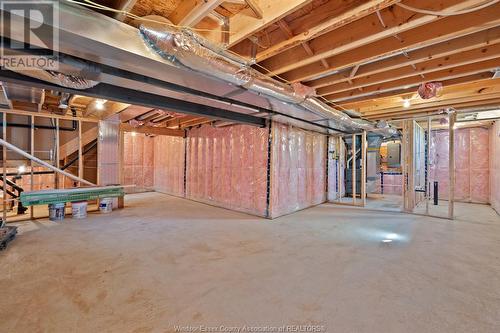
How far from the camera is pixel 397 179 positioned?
7.63 metres

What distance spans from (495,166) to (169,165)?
859cm

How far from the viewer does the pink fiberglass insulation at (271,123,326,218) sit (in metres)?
4.45

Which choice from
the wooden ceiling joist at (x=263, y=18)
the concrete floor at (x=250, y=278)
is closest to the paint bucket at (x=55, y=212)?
the concrete floor at (x=250, y=278)

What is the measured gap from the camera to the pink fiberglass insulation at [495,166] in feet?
16.1

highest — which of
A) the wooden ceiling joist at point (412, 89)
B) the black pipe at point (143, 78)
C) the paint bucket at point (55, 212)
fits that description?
the wooden ceiling joist at point (412, 89)

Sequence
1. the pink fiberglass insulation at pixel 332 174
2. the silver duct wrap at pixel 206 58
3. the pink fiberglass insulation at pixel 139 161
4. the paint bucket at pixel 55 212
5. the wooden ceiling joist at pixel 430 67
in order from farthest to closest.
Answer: the pink fiberglass insulation at pixel 139 161 → the pink fiberglass insulation at pixel 332 174 → the paint bucket at pixel 55 212 → the wooden ceiling joist at pixel 430 67 → the silver duct wrap at pixel 206 58

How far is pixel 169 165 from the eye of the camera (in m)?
7.24

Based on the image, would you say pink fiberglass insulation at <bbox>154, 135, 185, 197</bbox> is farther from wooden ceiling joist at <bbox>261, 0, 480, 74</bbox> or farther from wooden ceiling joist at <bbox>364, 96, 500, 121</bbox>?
wooden ceiling joist at <bbox>364, 96, 500, 121</bbox>

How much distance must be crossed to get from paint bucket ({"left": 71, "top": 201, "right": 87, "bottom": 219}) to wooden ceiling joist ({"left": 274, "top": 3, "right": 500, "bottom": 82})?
4.20 m

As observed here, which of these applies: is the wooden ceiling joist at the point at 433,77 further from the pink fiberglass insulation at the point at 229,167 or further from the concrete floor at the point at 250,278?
the concrete floor at the point at 250,278

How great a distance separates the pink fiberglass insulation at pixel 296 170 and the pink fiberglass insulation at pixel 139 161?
5469 millimetres

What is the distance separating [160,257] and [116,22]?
2223 millimetres

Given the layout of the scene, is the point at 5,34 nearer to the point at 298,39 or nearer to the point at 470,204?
the point at 298,39

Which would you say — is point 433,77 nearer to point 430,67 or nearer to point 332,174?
point 430,67
